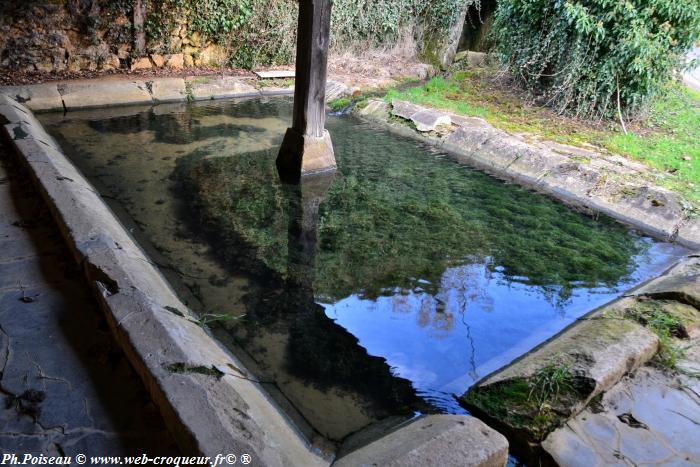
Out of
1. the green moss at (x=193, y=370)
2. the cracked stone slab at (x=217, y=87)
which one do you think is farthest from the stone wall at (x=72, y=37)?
the green moss at (x=193, y=370)

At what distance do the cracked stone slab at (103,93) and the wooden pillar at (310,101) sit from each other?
11.1 ft

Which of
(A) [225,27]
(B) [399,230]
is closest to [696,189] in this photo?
(B) [399,230]

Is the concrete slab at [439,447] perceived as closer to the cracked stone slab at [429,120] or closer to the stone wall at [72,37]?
the cracked stone slab at [429,120]

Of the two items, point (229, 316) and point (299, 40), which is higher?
point (299, 40)

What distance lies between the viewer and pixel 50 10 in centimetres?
755

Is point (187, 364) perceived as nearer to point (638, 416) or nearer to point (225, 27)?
point (638, 416)

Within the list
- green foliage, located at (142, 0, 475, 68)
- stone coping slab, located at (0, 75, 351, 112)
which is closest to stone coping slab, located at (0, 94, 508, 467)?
stone coping slab, located at (0, 75, 351, 112)

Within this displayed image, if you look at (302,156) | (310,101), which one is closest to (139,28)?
(310,101)

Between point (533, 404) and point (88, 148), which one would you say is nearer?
point (533, 404)

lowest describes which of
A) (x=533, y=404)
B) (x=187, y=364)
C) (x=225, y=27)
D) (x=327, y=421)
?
(x=327, y=421)

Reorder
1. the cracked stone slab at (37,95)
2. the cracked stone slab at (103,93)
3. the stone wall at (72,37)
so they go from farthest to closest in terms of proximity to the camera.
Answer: the stone wall at (72,37) < the cracked stone slab at (103,93) < the cracked stone slab at (37,95)

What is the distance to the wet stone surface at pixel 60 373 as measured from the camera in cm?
185

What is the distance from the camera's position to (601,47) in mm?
6941

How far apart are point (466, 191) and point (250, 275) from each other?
270cm
